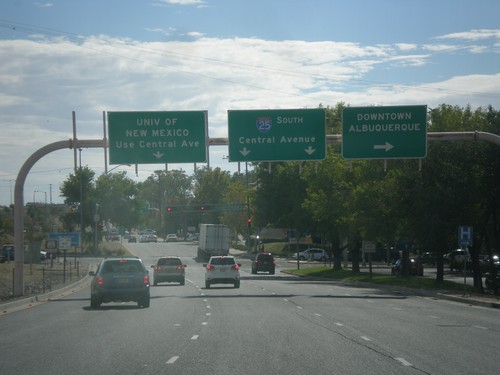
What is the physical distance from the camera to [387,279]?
50.9m

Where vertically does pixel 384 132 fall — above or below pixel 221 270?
above

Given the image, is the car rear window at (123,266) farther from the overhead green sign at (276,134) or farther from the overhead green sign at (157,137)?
the overhead green sign at (276,134)

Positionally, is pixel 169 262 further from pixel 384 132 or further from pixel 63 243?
pixel 384 132

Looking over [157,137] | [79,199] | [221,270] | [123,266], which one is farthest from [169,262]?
[79,199]

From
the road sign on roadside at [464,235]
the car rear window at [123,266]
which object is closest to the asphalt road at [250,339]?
the car rear window at [123,266]

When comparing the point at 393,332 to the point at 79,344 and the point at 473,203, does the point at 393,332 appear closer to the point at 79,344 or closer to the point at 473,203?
the point at 79,344

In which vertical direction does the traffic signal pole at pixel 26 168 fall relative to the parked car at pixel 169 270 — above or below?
above

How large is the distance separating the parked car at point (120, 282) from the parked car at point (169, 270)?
18532 millimetres

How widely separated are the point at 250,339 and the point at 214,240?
68.4 metres

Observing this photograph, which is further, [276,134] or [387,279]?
[387,279]

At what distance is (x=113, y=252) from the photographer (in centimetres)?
8662

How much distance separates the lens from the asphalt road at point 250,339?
12.8m

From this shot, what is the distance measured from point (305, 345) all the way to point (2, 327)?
28.4 ft

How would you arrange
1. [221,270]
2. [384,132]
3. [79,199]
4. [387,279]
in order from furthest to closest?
[79,199] < [387,279] < [221,270] < [384,132]
